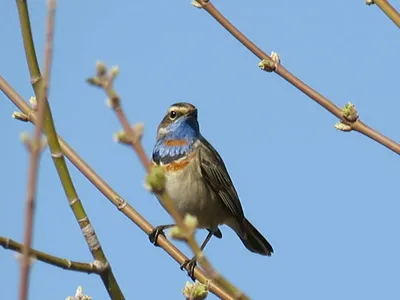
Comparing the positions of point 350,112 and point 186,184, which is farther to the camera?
point 186,184

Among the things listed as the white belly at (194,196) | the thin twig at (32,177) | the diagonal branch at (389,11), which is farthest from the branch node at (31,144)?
the white belly at (194,196)

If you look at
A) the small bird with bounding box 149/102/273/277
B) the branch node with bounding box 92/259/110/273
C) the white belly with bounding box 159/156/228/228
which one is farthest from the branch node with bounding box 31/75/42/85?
the small bird with bounding box 149/102/273/277

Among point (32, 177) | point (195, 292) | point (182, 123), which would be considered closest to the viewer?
point (32, 177)

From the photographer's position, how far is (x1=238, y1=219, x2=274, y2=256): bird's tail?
29.6 ft

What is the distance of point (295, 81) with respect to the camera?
4.04m

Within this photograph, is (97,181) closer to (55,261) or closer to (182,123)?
(55,261)

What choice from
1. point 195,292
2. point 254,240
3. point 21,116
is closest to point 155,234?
point 21,116

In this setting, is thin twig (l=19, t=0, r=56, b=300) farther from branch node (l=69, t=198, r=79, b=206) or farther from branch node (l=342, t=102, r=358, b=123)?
branch node (l=342, t=102, r=358, b=123)

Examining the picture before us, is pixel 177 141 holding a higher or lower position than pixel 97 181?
higher

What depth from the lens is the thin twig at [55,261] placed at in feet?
9.55

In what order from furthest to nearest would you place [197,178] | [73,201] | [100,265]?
1. [197,178]
2. [100,265]
3. [73,201]

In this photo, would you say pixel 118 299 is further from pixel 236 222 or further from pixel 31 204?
Answer: pixel 236 222

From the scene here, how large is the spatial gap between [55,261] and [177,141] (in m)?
5.40

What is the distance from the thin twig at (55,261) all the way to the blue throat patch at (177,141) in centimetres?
485
